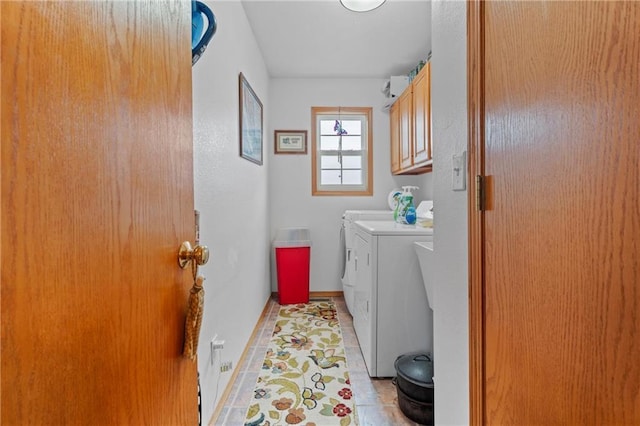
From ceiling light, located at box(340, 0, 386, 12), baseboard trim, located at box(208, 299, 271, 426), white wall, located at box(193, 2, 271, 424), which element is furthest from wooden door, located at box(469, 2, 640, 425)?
ceiling light, located at box(340, 0, 386, 12)

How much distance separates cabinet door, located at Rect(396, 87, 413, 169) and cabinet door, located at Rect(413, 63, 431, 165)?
102mm

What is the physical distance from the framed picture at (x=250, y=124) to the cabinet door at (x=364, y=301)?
106cm

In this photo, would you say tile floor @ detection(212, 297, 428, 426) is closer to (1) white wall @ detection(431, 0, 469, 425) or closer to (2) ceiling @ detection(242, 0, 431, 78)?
(1) white wall @ detection(431, 0, 469, 425)

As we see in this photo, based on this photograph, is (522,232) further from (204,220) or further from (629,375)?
(204,220)

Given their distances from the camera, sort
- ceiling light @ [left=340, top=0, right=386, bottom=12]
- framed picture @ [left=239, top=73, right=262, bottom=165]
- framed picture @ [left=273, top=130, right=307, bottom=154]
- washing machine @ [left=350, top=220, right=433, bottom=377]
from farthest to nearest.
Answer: framed picture @ [left=273, top=130, right=307, bottom=154]
framed picture @ [left=239, top=73, right=262, bottom=165]
ceiling light @ [left=340, top=0, right=386, bottom=12]
washing machine @ [left=350, top=220, right=433, bottom=377]

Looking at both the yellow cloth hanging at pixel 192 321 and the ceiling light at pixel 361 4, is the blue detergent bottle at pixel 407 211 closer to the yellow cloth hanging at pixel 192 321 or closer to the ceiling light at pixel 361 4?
the ceiling light at pixel 361 4

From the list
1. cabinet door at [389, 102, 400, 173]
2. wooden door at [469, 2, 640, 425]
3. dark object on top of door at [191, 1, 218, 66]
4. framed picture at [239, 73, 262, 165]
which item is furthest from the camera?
cabinet door at [389, 102, 400, 173]

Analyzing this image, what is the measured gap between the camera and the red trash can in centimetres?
333

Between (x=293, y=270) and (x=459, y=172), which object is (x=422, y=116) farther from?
(x=293, y=270)

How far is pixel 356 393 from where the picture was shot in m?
1.83

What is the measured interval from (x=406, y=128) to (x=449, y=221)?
6.82 feet

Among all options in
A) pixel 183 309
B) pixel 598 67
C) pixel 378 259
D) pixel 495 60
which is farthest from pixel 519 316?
pixel 378 259

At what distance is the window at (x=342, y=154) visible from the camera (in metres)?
3.67

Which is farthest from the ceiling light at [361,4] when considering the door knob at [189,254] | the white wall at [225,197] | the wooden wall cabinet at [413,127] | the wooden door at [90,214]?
the door knob at [189,254]
